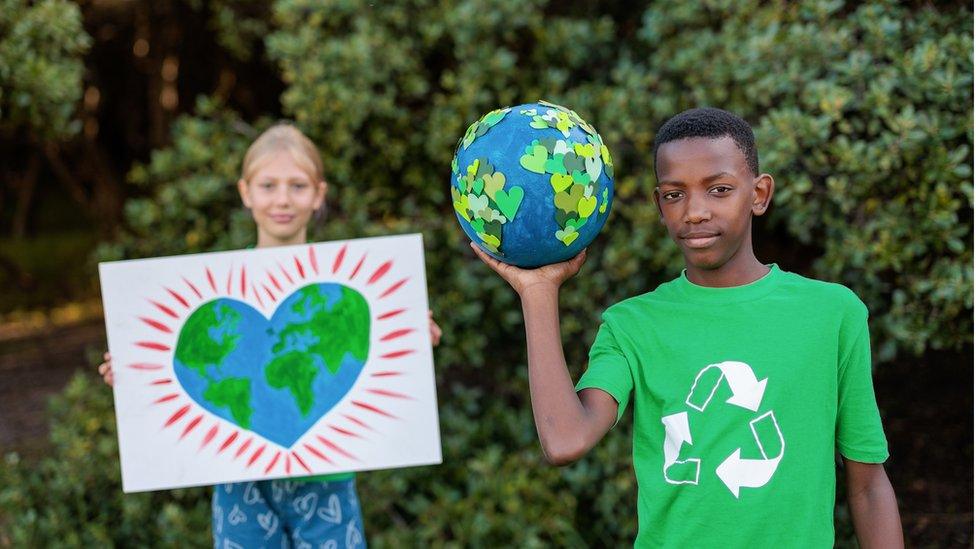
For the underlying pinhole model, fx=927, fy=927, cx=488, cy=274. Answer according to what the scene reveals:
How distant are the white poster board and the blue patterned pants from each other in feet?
0.44

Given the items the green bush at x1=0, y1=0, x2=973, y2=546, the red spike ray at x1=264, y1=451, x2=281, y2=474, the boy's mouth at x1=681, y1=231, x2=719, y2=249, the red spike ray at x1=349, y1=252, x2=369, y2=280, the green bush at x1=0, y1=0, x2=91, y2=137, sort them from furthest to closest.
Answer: the green bush at x1=0, y1=0, x2=91, y2=137, the green bush at x1=0, y1=0, x2=973, y2=546, the red spike ray at x1=349, y1=252, x2=369, y2=280, the red spike ray at x1=264, y1=451, x2=281, y2=474, the boy's mouth at x1=681, y1=231, x2=719, y2=249

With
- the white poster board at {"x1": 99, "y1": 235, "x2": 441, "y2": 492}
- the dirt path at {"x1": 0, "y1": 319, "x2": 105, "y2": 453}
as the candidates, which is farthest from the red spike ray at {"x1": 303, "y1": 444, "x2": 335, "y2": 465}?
the dirt path at {"x1": 0, "y1": 319, "x2": 105, "y2": 453}

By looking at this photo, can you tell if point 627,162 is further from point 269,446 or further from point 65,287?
point 65,287

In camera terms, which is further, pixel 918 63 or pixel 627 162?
pixel 627 162

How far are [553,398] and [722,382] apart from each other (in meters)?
0.34

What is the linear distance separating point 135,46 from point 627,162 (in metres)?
3.95

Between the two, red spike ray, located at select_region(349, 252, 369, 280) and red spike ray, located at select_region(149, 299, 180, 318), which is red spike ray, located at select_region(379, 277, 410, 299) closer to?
red spike ray, located at select_region(349, 252, 369, 280)

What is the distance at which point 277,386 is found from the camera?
108 inches

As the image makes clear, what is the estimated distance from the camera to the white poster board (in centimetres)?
273

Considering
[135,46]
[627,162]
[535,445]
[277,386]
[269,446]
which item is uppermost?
[135,46]

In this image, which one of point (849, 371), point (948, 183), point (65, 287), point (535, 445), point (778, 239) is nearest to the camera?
point (849, 371)

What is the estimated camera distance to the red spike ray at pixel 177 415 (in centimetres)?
273

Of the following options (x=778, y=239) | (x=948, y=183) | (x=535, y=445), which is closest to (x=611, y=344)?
(x=948, y=183)

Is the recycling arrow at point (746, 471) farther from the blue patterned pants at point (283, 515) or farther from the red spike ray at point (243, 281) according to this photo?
the red spike ray at point (243, 281)
